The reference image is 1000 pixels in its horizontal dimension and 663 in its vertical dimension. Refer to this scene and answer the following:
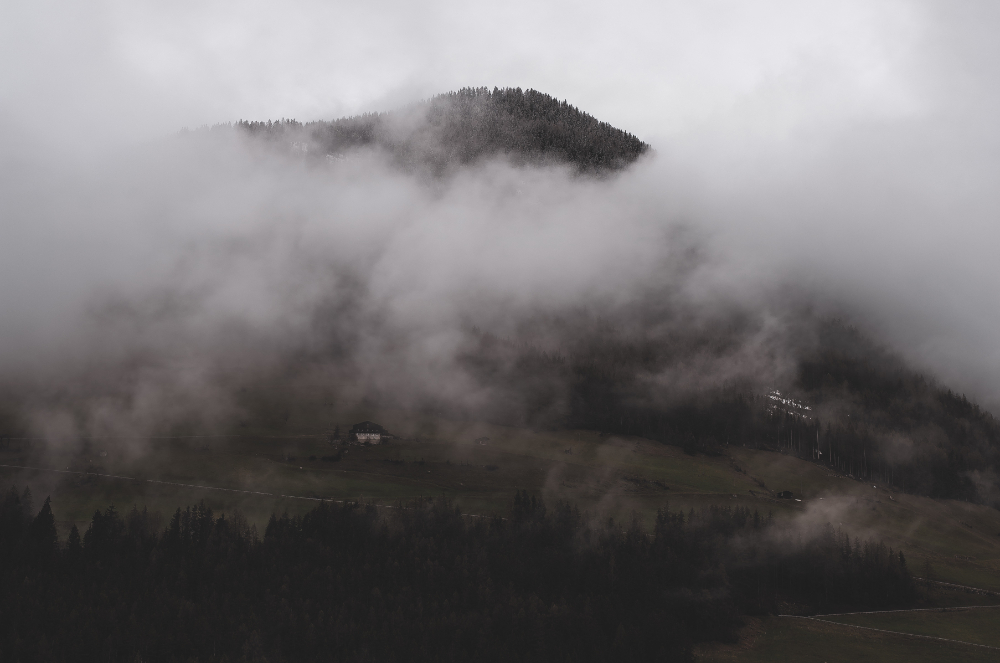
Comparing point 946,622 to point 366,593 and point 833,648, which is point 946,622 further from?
point 366,593

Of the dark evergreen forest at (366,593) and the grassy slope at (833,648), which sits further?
the grassy slope at (833,648)

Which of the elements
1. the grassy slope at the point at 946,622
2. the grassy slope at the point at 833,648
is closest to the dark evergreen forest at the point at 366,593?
the grassy slope at the point at 833,648

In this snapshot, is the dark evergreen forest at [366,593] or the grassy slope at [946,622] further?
the grassy slope at [946,622]

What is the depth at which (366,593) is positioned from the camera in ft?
552

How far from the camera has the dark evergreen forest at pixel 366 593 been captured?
14175 cm

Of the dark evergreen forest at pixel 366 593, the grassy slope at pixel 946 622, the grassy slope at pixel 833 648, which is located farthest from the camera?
the grassy slope at pixel 946 622

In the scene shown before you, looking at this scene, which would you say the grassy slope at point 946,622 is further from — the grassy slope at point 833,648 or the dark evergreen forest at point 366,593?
the dark evergreen forest at point 366,593

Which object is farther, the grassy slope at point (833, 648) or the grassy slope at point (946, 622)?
the grassy slope at point (946, 622)

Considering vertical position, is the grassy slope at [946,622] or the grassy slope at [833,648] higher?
the grassy slope at [946,622]

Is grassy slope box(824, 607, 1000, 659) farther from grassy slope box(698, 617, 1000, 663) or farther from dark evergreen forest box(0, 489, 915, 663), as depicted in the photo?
dark evergreen forest box(0, 489, 915, 663)

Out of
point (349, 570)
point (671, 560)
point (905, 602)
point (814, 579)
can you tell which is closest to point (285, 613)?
point (349, 570)

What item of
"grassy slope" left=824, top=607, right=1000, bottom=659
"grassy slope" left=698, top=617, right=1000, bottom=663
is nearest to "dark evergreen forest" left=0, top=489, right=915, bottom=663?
"grassy slope" left=698, top=617, right=1000, bottom=663

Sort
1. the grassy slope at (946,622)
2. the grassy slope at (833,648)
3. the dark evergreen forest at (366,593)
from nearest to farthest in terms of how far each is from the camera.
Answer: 1. the dark evergreen forest at (366,593)
2. the grassy slope at (833,648)
3. the grassy slope at (946,622)

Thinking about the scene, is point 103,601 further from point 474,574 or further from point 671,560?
Result: point 671,560
